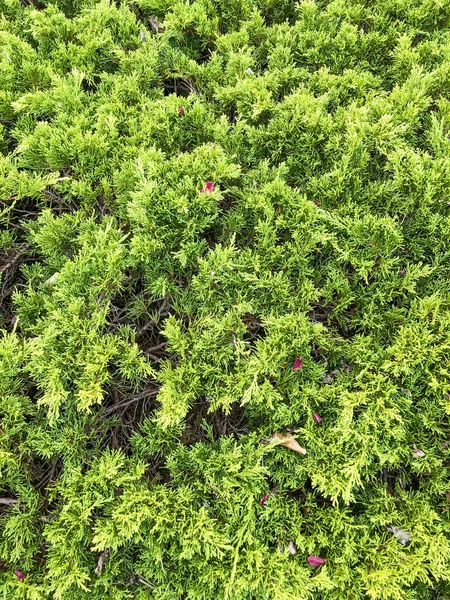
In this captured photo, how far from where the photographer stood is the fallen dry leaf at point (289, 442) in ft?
5.63

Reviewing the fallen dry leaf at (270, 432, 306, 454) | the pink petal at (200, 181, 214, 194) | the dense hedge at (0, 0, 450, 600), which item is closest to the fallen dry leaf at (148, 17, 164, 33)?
the dense hedge at (0, 0, 450, 600)

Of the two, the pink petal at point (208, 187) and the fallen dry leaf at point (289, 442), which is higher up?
the pink petal at point (208, 187)

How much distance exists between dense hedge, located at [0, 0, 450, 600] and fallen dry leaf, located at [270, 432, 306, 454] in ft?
0.06

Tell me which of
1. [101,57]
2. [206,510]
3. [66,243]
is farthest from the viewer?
[101,57]

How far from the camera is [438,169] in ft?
6.34

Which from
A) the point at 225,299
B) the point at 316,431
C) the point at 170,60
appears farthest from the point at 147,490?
the point at 170,60

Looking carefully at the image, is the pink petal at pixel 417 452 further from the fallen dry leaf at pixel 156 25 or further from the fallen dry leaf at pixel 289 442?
the fallen dry leaf at pixel 156 25

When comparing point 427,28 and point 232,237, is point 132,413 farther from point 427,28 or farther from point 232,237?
point 427,28

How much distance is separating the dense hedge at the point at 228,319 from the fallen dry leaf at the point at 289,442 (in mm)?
18

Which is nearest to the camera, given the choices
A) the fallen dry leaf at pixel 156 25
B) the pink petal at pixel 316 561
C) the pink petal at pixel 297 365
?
the pink petal at pixel 316 561

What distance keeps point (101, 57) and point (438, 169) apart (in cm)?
192

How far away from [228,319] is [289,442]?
553 mm

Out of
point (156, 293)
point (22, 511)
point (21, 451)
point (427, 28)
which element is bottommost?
point (22, 511)

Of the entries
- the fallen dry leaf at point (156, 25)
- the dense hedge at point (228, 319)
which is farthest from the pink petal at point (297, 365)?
the fallen dry leaf at point (156, 25)
